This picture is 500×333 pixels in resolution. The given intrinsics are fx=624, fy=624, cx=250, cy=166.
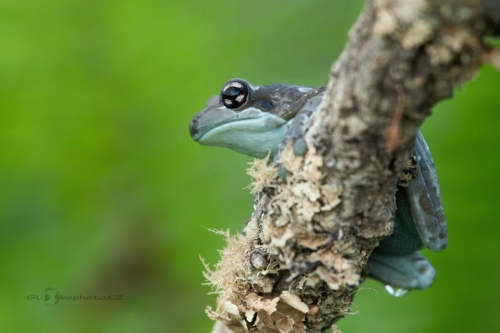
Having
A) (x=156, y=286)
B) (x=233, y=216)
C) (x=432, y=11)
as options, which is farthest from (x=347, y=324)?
(x=432, y=11)

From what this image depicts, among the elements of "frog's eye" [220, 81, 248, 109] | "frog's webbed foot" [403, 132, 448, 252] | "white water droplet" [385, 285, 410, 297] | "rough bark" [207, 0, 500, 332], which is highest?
"frog's eye" [220, 81, 248, 109]

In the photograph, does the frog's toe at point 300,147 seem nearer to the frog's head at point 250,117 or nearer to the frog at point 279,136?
the frog at point 279,136

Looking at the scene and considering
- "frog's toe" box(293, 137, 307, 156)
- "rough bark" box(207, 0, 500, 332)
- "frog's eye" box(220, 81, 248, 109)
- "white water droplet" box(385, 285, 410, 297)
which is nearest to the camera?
"rough bark" box(207, 0, 500, 332)

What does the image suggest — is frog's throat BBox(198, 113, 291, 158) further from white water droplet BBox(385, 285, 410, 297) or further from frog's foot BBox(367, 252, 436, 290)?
white water droplet BBox(385, 285, 410, 297)

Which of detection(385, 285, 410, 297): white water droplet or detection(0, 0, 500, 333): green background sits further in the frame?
detection(0, 0, 500, 333): green background

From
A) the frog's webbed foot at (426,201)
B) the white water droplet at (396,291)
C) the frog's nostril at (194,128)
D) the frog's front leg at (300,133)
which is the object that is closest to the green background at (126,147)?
the white water droplet at (396,291)

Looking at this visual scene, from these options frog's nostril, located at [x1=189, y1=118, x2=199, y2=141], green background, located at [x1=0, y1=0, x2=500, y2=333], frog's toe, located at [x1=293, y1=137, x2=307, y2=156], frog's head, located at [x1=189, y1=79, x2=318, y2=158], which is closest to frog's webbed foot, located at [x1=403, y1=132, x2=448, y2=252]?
frog's head, located at [x1=189, y1=79, x2=318, y2=158]
